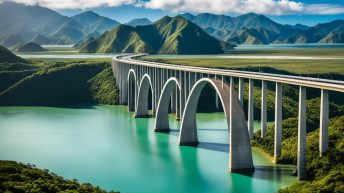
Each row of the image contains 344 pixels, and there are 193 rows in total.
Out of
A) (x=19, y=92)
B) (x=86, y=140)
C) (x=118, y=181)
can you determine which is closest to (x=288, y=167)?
(x=118, y=181)

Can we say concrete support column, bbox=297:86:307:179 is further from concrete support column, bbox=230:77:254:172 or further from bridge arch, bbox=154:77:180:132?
bridge arch, bbox=154:77:180:132

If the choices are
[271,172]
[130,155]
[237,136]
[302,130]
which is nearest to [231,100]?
[237,136]

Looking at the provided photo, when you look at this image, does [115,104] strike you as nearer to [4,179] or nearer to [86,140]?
[86,140]

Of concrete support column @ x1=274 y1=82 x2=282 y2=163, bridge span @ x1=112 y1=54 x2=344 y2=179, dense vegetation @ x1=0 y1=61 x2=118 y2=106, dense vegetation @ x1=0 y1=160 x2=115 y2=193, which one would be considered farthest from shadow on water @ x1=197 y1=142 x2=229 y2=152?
dense vegetation @ x1=0 y1=61 x2=118 y2=106

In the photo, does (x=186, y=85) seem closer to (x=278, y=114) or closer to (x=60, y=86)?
(x=278, y=114)

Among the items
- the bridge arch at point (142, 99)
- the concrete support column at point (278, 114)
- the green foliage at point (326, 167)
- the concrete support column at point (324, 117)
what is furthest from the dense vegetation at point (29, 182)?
the bridge arch at point (142, 99)

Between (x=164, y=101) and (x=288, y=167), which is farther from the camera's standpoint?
(x=164, y=101)

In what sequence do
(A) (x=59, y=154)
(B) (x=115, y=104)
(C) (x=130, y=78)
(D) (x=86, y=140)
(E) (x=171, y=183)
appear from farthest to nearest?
(B) (x=115, y=104) < (C) (x=130, y=78) < (D) (x=86, y=140) < (A) (x=59, y=154) < (E) (x=171, y=183)
